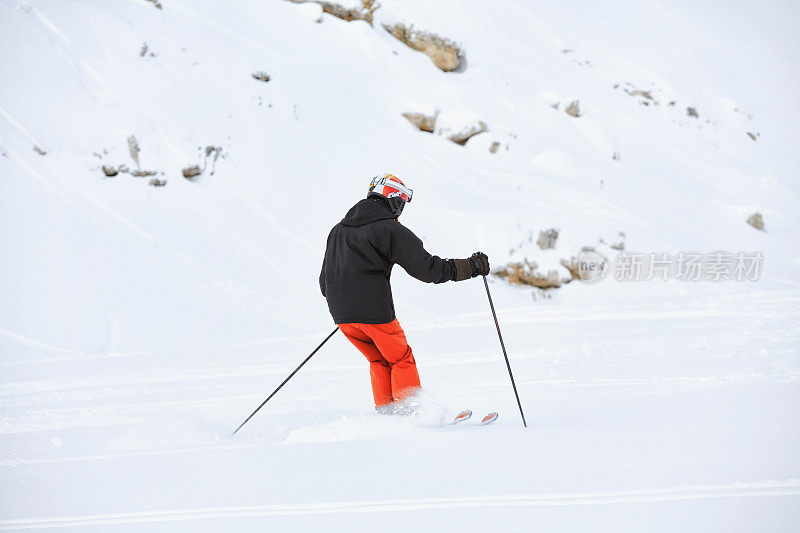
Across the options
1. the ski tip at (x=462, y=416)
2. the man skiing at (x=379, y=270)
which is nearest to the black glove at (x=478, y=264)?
the man skiing at (x=379, y=270)

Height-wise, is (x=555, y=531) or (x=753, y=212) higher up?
(x=555, y=531)

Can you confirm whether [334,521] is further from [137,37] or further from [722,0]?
[722,0]

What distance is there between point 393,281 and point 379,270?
213 inches

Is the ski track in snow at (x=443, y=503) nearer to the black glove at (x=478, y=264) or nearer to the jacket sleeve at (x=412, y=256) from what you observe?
the jacket sleeve at (x=412, y=256)

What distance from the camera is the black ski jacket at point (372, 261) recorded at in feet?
11.2

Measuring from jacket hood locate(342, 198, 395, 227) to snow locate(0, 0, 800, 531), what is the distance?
109 centimetres

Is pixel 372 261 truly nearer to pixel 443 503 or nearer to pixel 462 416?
pixel 462 416

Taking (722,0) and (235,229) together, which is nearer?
(235,229)

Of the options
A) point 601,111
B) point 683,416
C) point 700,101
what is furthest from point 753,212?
point 683,416

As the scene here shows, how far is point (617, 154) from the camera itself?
563 inches

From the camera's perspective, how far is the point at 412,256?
3.42m

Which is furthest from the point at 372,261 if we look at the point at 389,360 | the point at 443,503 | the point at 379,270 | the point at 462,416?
the point at 443,503

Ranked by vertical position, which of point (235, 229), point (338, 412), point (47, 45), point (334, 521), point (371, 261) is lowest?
point (235, 229)

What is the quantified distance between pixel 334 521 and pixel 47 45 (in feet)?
34.7
